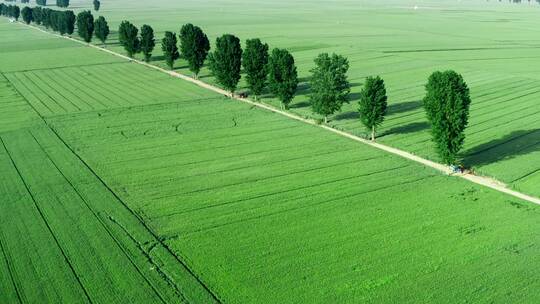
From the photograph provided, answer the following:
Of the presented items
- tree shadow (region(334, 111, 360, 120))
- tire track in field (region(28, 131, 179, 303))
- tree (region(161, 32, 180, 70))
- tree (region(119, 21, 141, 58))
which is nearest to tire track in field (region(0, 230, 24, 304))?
tire track in field (region(28, 131, 179, 303))

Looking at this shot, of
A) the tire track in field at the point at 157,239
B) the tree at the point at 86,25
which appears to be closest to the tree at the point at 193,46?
the tire track in field at the point at 157,239

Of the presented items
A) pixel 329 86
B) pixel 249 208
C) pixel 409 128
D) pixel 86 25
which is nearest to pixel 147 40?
pixel 86 25

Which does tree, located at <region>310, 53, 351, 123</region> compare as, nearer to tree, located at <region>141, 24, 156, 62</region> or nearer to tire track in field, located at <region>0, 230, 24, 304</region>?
tire track in field, located at <region>0, 230, 24, 304</region>

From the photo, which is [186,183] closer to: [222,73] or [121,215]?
[121,215]

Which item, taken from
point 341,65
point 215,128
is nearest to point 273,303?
point 215,128

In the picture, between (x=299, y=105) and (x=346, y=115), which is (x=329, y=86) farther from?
(x=299, y=105)

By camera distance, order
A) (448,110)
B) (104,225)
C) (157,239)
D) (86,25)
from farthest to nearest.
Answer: (86,25) → (448,110) → (104,225) → (157,239)
